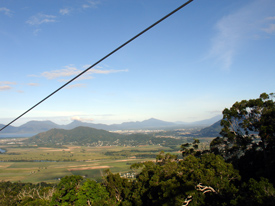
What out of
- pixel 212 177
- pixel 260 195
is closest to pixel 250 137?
pixel 212 177

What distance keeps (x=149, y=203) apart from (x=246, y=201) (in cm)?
1154

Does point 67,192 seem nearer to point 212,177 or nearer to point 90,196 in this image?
point 90,196

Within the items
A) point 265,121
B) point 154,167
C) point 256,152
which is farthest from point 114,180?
point 265,121

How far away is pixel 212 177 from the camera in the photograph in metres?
15.9

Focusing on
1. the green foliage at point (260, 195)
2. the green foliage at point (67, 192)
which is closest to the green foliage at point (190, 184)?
the green foliage at point (260, 195)

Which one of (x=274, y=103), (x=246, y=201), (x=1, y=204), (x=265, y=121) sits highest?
(x=274, y=103)

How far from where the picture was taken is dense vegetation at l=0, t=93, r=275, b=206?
50.1 ft

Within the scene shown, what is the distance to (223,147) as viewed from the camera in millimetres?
25656

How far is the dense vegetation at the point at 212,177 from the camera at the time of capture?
15.3 meters

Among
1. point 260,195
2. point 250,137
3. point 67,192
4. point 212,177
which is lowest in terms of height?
point 67,192

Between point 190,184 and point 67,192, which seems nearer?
point 190,184

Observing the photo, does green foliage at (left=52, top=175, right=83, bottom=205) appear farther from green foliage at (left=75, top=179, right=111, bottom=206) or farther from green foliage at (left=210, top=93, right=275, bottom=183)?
green foliage at (left=210, top=93, right=275, bottom=183)

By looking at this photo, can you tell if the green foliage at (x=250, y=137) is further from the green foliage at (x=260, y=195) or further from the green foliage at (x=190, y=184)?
the green foliage at (x=260, y=195)

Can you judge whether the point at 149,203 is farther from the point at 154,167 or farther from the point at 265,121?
the point at 265,121
